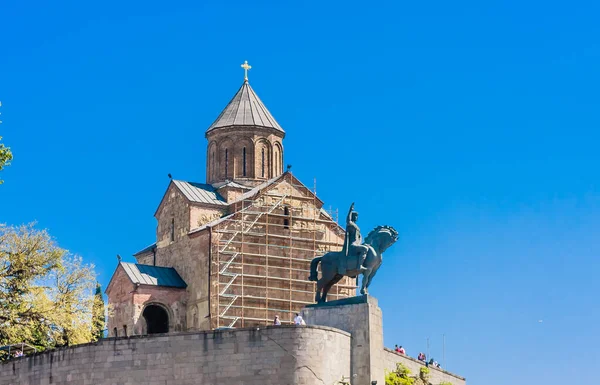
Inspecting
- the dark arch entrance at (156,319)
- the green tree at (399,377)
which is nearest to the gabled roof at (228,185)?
the dark arch entrance at (156,319)

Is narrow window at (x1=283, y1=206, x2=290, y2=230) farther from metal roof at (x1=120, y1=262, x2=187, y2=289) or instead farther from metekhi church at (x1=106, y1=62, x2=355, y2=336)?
metal roof at (x1=120, y1=262, x2=187, y2=289)

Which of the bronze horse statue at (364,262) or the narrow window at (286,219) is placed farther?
the narrow window at (286,219)

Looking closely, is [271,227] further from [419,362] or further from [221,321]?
[419,362]

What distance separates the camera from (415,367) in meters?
44.2

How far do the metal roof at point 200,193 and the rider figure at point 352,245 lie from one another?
16.8 m

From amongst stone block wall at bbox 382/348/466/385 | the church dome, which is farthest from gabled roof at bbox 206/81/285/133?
stone block wall at bbox 382/348/466/385

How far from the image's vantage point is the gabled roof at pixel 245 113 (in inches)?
2213

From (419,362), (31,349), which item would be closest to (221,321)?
(419,362)

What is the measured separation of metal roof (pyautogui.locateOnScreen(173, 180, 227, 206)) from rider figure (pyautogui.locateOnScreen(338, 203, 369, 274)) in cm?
1675

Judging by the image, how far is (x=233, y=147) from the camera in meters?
56.0

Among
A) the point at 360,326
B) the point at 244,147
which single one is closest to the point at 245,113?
the point at 244,147

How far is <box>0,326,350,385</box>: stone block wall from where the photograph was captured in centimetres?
3303

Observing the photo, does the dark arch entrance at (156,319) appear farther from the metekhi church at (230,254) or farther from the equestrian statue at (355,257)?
the equestrian statue at (355,257)

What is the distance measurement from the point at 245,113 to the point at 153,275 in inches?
384
